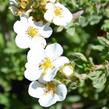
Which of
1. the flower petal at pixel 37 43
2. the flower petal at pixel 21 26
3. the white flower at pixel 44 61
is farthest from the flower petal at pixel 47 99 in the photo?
the flower petal at pixel 21 26

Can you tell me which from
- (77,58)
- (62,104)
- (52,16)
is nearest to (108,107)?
(62,104)

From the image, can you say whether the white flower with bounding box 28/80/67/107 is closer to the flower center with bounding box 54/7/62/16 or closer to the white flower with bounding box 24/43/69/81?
the white flower with bounding box 24/43/69/81

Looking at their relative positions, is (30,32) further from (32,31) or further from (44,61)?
A: (44,61)

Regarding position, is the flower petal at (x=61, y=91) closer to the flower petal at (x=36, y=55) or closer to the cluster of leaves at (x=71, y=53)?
the flower petal at (x=36, y=55)

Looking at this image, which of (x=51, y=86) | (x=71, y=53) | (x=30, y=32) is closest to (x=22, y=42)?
(x=30, y=32)

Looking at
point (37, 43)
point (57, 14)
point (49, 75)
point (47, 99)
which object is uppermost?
point (57, 14)

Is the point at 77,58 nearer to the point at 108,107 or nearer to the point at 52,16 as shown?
the point at 52,16
